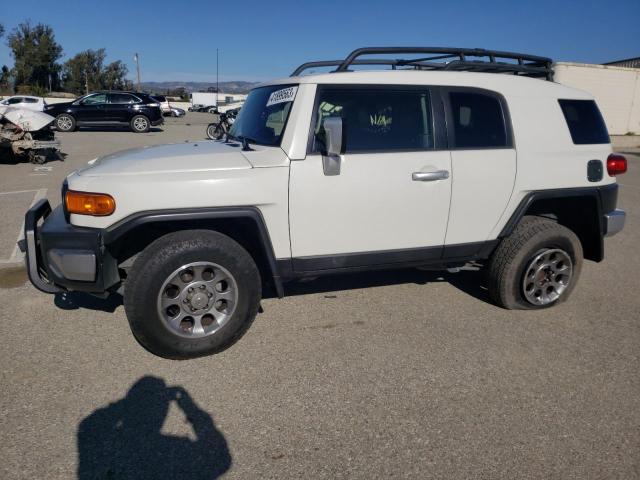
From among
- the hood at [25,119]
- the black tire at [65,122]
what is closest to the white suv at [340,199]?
the hood at [25,119]

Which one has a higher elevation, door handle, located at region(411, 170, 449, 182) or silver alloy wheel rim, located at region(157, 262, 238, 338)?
door handle, located at region(411, 170, 449, 182)

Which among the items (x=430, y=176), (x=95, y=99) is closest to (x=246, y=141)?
(x=430, y=176)

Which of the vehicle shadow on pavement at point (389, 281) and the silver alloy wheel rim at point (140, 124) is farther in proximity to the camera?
the silver alloy wheel rim at point (140, 124)

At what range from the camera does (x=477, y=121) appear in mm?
3670

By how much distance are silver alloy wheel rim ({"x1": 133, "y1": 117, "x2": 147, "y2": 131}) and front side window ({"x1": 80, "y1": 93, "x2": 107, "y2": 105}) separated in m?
1.44

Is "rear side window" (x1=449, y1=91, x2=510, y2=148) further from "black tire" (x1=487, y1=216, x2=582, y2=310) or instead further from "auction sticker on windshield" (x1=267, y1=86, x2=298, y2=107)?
"auction sticker on windshield" (x1=267, y1=86, x2=298, y2=107)

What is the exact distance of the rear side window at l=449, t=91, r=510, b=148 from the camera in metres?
3.60

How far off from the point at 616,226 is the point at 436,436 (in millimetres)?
2827

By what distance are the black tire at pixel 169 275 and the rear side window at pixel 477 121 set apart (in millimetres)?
1854

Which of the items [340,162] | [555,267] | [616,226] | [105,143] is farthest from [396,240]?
[105,143]

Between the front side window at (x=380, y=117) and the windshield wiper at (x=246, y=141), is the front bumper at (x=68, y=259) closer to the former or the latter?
the windshield wiper at (x=246, y=141)

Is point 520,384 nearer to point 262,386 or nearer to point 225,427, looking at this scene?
point 262,386

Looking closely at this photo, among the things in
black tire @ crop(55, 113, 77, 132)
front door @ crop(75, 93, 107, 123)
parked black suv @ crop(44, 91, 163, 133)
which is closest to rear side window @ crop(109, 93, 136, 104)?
parked black suv @ crop(44, 91, 163, 133)

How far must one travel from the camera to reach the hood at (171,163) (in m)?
3.01
